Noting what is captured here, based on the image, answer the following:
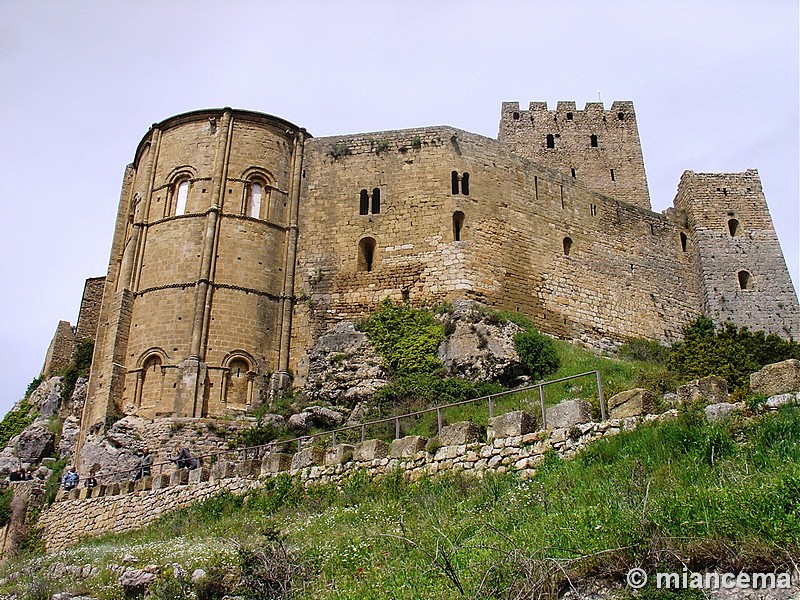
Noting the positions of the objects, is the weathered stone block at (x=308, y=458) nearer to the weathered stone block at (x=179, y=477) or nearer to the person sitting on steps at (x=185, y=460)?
the weathered stone block at (x=179, y=477)

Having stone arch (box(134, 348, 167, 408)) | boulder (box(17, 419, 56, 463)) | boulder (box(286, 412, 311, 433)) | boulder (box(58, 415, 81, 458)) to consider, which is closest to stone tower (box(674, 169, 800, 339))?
boulder (box(286, 412, 311, 433))

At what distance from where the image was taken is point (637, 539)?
580 centimetres

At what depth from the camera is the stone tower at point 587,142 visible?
31156mm

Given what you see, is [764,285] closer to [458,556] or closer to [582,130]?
[582,130]

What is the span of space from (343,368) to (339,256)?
4013mm

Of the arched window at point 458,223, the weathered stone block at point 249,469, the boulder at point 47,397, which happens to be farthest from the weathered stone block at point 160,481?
the boulder at point 47,397

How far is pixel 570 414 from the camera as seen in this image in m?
10.4

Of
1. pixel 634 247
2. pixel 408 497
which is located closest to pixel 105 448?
pixel 408 497

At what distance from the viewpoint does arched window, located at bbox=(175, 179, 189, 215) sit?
2241 centimetres

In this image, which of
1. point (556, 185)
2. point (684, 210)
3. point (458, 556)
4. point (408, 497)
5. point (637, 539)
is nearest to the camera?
point (637, 539)

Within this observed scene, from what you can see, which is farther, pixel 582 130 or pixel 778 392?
pixel 582 130

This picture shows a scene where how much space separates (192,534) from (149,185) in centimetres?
1379

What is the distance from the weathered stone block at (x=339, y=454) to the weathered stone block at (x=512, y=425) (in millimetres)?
2819

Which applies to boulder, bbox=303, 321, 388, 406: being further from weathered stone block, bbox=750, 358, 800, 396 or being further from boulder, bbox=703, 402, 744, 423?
weathered stone block, bbox=750, 358, 800, 396
